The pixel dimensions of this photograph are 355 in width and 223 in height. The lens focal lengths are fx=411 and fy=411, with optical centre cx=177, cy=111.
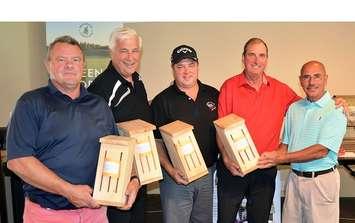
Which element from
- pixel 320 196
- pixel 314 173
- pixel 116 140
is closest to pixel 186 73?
pixel 116 140

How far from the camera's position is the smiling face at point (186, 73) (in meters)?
Answer: 2.35

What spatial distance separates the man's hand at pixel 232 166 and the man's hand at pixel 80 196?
0.84 m

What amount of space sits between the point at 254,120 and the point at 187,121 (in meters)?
0.40

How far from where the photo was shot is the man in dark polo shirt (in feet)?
5.64

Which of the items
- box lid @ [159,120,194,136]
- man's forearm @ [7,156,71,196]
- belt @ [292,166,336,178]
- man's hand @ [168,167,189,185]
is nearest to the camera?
man's forearm @ [7,156,71,196]

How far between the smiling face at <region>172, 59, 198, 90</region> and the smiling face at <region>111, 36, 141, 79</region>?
26cm

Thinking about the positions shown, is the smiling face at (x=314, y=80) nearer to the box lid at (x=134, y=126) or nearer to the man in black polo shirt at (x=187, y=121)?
the man in black polo shirt at (x=187, y=121)

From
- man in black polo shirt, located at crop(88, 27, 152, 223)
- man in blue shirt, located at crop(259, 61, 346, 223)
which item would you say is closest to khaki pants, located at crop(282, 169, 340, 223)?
man in blue shirt, located at crop(259, 61, 346, 223)

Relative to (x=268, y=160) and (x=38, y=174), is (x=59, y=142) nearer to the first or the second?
(x=38, y=174)

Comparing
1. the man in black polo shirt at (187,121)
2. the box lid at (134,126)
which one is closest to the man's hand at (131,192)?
the box lid at (134,126)

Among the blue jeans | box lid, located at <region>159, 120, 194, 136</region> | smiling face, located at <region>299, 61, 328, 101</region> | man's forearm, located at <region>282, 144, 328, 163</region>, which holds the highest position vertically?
smiling face, located at <region>299, 61, 328, 101</region>

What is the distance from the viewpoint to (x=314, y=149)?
2314 mm

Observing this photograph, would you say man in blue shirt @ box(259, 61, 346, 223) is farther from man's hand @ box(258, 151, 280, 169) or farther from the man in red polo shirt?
the man in red polo shirt

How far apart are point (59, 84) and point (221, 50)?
2.30 meters
